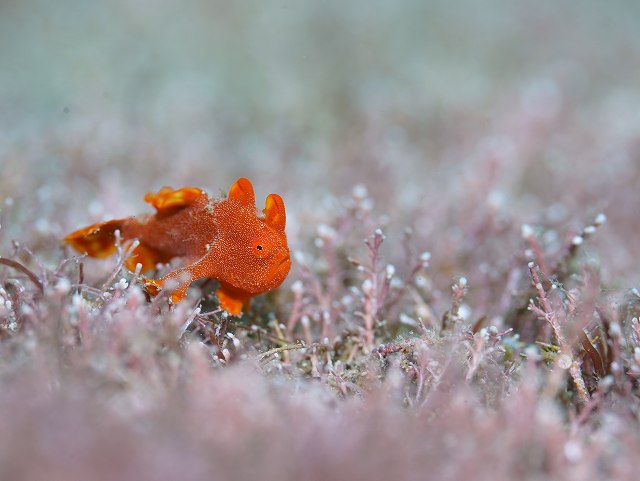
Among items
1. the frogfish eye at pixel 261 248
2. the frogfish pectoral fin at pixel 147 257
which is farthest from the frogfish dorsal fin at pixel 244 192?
the frogfish pectoral fin at pixel 147 257

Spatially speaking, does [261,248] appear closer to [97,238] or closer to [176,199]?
[176,199]

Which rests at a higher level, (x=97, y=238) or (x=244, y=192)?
(x=97, y=238)

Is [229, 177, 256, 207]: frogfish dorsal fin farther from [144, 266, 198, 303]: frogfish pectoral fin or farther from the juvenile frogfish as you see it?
[144, 266, 198, 303]: frogfish pectoral fin

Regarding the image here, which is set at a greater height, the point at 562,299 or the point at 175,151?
the point at 175,151

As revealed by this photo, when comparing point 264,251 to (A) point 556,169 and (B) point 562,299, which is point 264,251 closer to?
(B) point 562,299

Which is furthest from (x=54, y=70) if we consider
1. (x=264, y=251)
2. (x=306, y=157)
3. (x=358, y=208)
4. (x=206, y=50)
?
(x=264, y=251)

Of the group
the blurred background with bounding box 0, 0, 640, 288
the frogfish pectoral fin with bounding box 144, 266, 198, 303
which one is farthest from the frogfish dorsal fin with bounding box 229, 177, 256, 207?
the blurred background with bounding box 0, 0, 640, 288

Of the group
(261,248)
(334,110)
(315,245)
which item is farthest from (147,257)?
(334,110)
